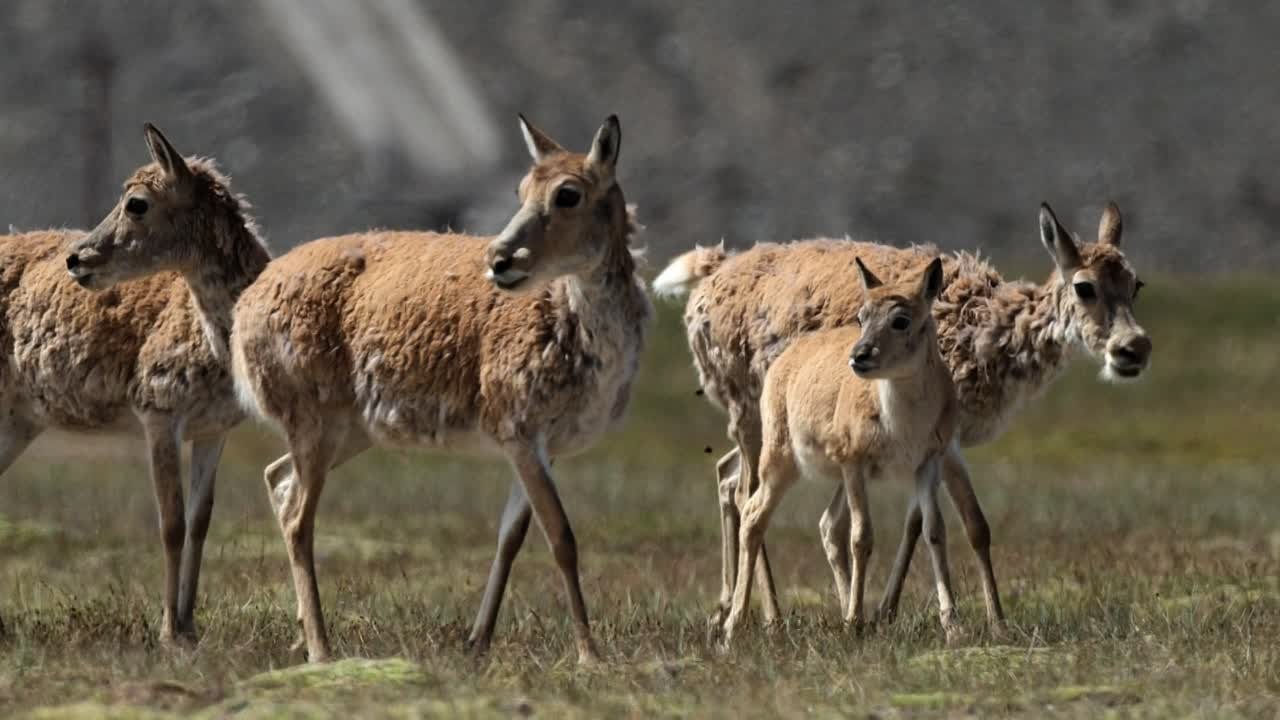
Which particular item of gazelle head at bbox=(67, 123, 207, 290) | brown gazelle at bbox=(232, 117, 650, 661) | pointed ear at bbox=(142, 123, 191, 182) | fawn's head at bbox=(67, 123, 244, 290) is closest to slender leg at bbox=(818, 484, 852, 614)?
brown gazelle at bbox=(232, 117, 650, 661)

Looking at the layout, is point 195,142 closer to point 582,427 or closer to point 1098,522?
point 1098,522

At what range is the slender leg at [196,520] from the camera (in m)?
14.9

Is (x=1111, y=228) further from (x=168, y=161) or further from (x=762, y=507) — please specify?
(x=168, y=161)

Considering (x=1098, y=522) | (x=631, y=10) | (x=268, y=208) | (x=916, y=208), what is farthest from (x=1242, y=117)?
(x=1098, y=522)

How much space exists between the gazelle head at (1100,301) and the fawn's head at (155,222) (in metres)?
5.04

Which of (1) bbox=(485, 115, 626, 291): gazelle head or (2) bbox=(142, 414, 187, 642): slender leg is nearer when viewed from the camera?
(1) bbox=(485, 115, 626, 291): gazelle head

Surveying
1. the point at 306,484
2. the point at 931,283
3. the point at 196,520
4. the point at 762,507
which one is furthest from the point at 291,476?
the point at 931,283

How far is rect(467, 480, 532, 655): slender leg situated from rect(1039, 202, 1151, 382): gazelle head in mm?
3954

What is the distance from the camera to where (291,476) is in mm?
15289

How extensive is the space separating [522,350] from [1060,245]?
13.2 ft

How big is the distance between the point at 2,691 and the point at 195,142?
8381 centimetres

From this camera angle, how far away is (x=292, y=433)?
14.0 meters

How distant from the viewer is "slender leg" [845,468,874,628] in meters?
14.1

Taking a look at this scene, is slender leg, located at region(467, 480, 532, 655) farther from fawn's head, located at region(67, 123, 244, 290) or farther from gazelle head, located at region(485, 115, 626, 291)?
fawn's head, located at region(67, 123, 244, 290)
